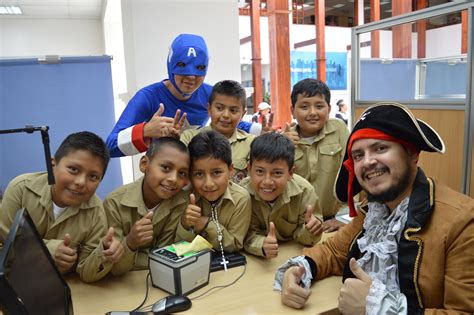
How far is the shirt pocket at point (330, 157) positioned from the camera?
2.04 m

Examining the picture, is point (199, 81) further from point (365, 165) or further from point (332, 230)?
point (365, 165)

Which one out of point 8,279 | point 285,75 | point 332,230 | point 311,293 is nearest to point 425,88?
point 285,75

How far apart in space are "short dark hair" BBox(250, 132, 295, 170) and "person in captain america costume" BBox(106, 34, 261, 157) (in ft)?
1.24

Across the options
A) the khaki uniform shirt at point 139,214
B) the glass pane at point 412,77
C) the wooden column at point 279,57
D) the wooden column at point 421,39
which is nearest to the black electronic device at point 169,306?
the khaki uniform shirt at point 139,214

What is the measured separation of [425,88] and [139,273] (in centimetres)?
383

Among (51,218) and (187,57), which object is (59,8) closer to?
(187,57)

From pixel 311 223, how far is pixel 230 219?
1.10 ft

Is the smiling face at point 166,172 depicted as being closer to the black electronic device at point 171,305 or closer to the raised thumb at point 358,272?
the black electronic device at point 171,305

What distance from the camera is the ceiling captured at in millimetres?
6289

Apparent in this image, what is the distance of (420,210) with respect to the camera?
1096mm

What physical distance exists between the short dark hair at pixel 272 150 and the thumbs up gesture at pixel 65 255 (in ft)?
2.62

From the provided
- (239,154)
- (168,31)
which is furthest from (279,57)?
(239,154)

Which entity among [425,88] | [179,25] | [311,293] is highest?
[179,25]

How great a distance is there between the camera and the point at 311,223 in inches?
61.3
